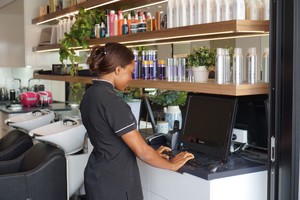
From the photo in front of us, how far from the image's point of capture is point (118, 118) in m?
2.19

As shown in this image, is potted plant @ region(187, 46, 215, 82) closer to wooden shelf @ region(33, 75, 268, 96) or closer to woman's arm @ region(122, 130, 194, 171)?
wooden shelf @ region(33, 75, 268, 96)

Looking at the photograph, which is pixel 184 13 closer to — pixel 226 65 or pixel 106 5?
pixel 226 65

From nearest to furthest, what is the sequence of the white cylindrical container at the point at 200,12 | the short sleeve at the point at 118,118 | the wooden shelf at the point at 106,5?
the short sleeve at the point at 118,118 → the white cylindrical container at the point at 200,12 → the wooden shelf at the point at 106,5

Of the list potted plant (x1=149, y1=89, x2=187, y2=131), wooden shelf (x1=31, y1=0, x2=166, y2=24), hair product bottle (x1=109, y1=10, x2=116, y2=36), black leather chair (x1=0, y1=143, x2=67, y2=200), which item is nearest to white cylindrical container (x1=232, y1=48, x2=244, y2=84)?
potted plant (x1=149, y1=89, x2=187, y2=131)

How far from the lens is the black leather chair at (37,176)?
3.12 metres

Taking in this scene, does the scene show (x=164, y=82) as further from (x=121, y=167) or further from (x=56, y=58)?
(x=56, y=58)

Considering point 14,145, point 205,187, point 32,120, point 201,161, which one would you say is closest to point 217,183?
point 205,187

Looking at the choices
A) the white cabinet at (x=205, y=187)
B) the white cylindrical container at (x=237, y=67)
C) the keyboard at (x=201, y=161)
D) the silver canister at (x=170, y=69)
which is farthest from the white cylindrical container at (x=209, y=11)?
the white cabinet at (x=205, y=187)

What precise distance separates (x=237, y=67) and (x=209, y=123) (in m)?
0.41

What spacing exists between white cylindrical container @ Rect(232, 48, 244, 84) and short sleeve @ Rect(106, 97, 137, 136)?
645 millimetres

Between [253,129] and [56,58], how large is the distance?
156 inches

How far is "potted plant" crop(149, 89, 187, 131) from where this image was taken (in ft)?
10.2

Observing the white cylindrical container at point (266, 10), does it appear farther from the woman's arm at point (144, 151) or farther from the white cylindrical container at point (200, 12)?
the woman's arm at point (144, 151)

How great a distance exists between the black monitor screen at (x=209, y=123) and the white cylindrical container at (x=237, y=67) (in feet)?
0.44
